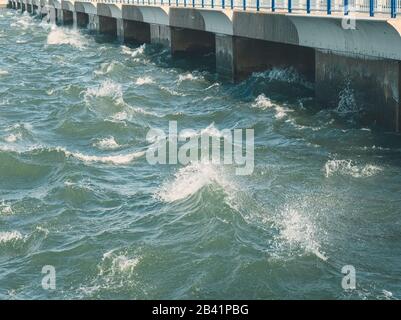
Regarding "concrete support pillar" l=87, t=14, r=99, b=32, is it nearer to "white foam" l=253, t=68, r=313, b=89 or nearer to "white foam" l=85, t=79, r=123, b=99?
"white foam" l=85, t=79, r=123, b=99

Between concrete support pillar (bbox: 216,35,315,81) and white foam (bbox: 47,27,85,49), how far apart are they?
66.5ft

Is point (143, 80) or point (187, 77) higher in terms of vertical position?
point (187, 77)

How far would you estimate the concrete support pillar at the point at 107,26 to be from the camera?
5316 centimetres

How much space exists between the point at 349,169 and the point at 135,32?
103ft

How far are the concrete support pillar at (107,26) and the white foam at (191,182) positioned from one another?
37.1 m

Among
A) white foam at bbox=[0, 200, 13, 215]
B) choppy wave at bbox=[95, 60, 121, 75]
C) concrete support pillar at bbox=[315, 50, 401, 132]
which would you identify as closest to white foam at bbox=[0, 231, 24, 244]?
white foam at bbox=[0, 200, 13, 215]

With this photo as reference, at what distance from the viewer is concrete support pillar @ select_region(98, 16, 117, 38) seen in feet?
174

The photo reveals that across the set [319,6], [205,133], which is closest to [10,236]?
[205,133]

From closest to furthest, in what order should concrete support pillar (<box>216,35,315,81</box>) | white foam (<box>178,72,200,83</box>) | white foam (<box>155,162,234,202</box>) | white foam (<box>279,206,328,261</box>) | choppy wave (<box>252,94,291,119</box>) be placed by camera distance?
Result: white foam (<box>279,206,328,261</box>) < white foam (<box>155,162,234,202</box>) < choppy wave (<box>252,94,291,119</box>) < concrete support pillar (<box>216,35,315,81</box>) < white foam (<box>178,72,200,83</box>)

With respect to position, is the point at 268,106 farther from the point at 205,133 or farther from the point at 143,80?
the point at 143,80

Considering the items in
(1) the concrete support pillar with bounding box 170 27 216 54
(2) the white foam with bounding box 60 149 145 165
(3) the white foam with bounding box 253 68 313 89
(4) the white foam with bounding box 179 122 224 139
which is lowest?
(2) the white foam with bounding box 60 149 145 165

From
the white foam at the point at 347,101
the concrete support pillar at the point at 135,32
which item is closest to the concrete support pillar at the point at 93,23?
the concrete support pillar at the point at 135,32

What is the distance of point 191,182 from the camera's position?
53.3 ft
